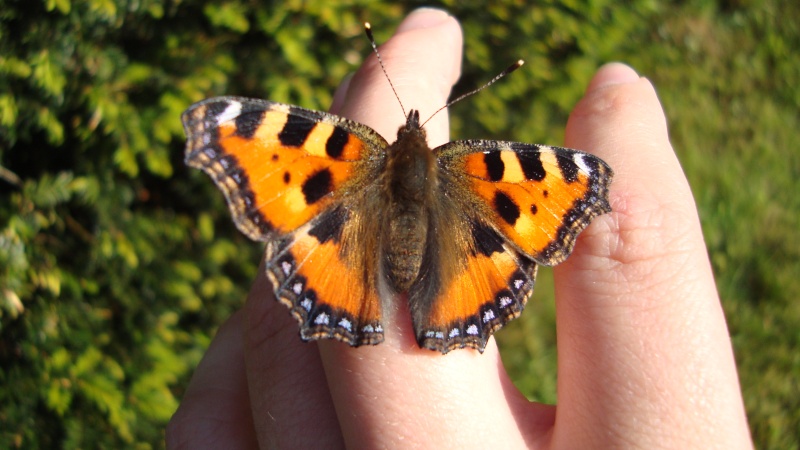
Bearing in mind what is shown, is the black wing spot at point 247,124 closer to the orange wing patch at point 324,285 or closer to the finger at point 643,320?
the orange wing patch at point 324,285

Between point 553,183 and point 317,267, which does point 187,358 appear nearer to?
point 317,267

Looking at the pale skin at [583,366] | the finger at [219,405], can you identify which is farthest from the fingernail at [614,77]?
the finger at [219,405]

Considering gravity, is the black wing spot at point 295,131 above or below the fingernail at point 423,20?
below

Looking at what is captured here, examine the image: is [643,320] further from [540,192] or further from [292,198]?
[292,198]

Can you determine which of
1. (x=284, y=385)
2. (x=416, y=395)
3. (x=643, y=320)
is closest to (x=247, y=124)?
(x=284, y=385)

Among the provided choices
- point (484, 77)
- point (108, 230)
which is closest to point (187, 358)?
point (108, 230)

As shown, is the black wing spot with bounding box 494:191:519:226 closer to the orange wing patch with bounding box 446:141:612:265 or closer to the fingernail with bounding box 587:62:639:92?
the orange wing patch with bounding box 446:141:612:265
